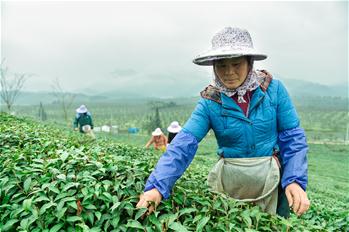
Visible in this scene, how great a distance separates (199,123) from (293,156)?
586 millimetres

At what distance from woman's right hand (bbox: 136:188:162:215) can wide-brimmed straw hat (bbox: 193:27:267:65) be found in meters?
0.80

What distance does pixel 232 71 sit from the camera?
2156 millimetres

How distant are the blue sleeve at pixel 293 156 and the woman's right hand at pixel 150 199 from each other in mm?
760

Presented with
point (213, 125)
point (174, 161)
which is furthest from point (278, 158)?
point (174, 161)

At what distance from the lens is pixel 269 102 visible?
224 centimetres

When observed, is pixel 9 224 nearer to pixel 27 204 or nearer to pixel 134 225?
pixel 27 204

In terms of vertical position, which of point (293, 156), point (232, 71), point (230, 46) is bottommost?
point (293, 156)

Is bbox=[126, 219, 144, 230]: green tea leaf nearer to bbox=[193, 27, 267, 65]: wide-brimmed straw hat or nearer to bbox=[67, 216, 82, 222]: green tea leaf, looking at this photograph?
bbox=[67, 216, 82, 222]: green tea leaf

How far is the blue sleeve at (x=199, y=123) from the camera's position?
2242 millimetres

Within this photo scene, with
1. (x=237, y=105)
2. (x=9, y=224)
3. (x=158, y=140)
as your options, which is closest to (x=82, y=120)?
(x=158, y=140)

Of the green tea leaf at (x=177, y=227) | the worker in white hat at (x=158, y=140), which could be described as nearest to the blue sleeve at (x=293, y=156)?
the green tea leaf at (x=177, y=227)

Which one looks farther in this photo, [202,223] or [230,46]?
[230,46]

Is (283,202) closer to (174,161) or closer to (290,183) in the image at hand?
(290,183)

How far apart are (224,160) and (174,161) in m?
0.43
